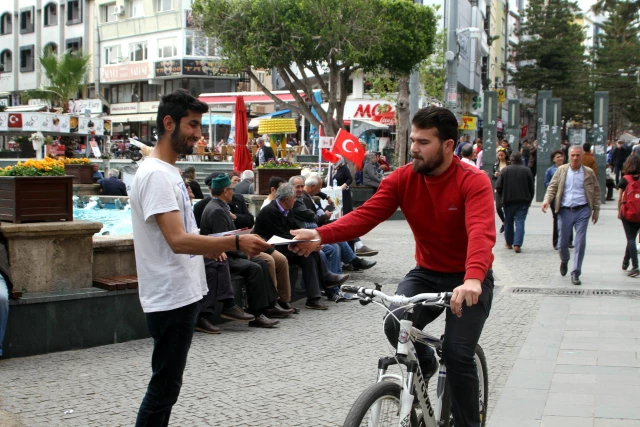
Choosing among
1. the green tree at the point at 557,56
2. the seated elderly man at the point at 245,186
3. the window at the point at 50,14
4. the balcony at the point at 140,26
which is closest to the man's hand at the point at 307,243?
the seated elderly man at the point at 245,186

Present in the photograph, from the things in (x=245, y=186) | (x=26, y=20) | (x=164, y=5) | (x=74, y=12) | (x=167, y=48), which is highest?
(x=26, y=20)

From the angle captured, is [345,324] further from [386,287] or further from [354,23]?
[354,23]

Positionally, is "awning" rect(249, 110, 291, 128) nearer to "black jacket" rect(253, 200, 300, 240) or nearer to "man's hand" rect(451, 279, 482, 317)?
"black jacket" rect(253, 200, 300, 240)

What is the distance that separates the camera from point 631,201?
38.7ft

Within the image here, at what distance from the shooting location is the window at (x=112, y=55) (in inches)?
2345

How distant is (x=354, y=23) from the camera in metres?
31.0

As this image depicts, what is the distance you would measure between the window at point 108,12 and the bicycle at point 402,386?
194 ft

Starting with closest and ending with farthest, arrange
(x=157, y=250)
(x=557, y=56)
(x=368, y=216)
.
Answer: (x=157, y=250) → (x=368, y=216) → (x=557, y=56)

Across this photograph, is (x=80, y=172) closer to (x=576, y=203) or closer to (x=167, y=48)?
(x=576, y=203)

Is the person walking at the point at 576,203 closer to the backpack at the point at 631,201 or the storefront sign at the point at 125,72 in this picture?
the backpack at the point at 631,201

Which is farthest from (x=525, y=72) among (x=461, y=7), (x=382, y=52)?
(x=382, y=52)

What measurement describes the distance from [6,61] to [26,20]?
15.5 ft

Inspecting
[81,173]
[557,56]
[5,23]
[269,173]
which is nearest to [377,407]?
[269,173]

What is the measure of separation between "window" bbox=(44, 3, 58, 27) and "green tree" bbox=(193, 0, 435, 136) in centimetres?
3575
